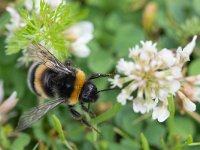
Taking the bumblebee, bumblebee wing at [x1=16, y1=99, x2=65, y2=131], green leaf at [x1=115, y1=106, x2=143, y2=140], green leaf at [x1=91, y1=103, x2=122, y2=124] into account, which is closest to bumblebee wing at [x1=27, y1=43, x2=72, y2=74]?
the bumblebee

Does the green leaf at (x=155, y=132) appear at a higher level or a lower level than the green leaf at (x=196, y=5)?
lower

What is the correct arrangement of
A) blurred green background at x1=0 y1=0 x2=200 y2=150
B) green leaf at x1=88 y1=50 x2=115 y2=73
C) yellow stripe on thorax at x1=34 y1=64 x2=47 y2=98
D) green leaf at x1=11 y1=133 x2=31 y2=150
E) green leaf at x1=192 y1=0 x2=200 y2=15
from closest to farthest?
yellow stripe on thorax at x1=34 y1=64 x2=47 y2=98 < green leaf at x1=11 y1=133 x2=31 y2=150 < blurred green background at x1=0 y1=0 x2=200 y2=150 < green leaf at x1=88 y1=50 x2=115 y2=73 < green leaf at x1=192 y1=0 x2=200 y2=15

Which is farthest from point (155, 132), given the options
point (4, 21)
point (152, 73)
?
point (4, 21)

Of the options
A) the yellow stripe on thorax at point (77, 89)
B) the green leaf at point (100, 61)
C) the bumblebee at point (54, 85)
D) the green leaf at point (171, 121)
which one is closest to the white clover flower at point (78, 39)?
the green leaf at point (100, 61)

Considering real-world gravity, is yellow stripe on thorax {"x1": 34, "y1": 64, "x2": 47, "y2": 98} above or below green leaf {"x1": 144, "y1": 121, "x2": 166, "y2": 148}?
above

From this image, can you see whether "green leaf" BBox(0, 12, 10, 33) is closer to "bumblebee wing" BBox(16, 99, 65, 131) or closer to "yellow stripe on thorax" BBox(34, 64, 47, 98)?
"yellow stripe on thorax" BBox(34, 64, 47, 98)

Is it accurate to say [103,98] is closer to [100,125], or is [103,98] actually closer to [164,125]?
[100,125]

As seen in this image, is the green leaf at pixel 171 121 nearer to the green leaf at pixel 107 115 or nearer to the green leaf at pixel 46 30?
the green leaf at pixel 107 115
